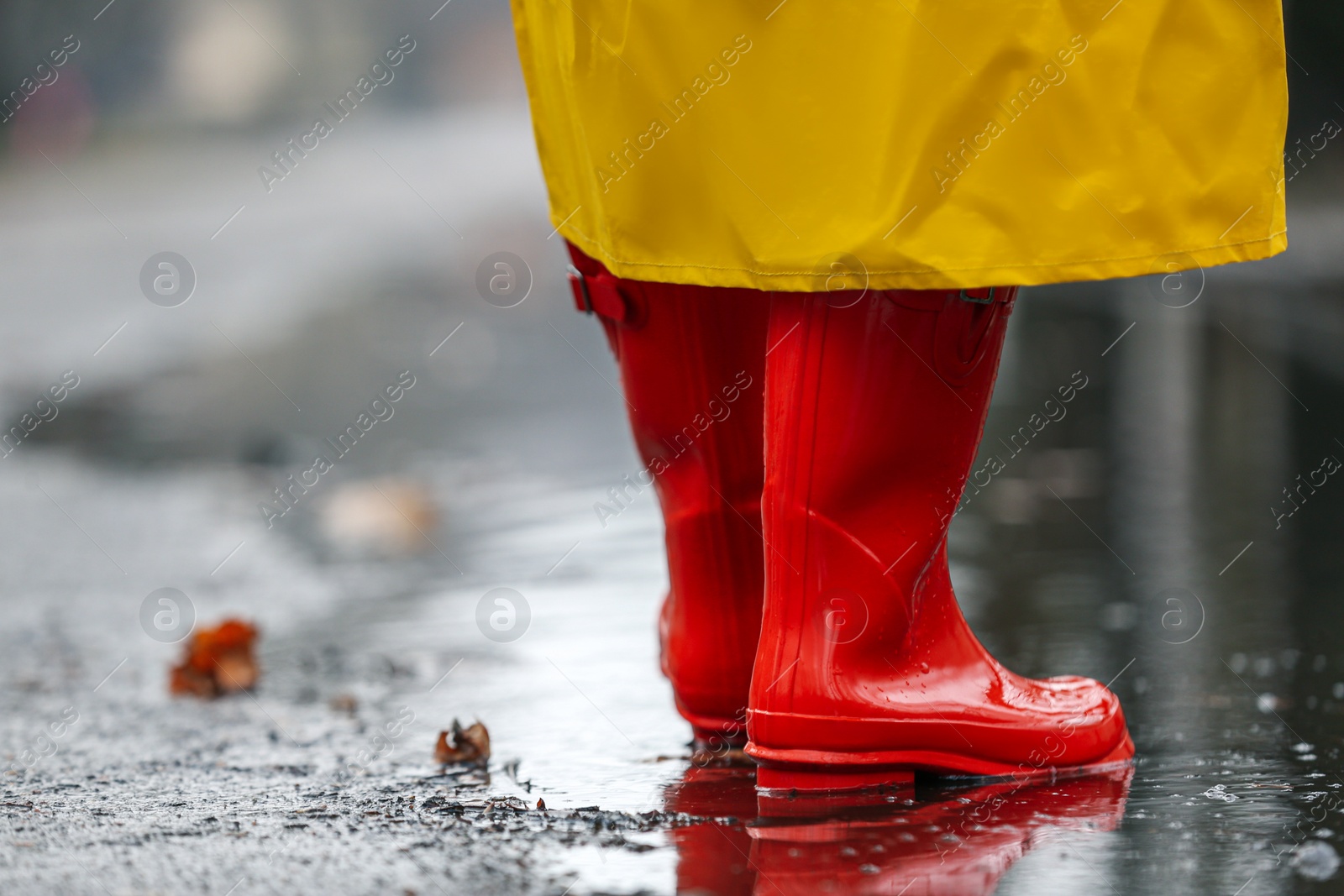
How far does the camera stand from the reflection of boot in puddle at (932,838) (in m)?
1.40

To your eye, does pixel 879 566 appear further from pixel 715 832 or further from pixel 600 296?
pixel 600 296

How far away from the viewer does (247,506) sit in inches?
160

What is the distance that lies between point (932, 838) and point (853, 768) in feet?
0.60

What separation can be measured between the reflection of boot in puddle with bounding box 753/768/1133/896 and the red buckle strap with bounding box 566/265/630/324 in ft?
2.10

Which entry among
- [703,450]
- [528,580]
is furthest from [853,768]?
[528,580]

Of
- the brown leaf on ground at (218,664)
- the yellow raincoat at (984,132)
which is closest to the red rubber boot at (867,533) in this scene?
the yellow raincoat at (984,132)

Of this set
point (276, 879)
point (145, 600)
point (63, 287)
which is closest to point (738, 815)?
point (276, 879)

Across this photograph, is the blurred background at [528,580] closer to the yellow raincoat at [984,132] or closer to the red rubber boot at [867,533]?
the red rubber boot at [867,533]

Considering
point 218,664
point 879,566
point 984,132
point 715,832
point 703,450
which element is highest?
point 984,132

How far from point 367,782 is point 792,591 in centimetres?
59

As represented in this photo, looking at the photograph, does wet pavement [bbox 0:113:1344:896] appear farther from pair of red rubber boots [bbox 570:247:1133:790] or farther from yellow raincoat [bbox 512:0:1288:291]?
yellow raincoat [bbox 512:0:1288:291]

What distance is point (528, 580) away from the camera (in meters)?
3.08

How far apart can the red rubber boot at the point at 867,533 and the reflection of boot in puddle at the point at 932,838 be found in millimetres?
67

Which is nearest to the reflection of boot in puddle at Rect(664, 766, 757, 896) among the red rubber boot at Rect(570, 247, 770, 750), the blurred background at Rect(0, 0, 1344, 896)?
the blurred background at Rect(0, 0, 1344, 896)
